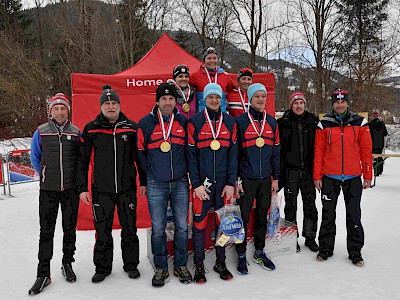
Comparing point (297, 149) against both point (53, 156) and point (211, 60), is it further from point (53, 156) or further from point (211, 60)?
point (53, 156)

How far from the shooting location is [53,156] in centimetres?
329

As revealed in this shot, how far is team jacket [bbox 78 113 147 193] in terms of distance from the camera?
3.32m

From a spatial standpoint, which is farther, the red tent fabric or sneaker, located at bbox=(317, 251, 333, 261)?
the red tent fabric

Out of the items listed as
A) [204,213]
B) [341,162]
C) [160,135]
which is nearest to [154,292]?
[204,213]

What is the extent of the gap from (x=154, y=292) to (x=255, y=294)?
0.98m

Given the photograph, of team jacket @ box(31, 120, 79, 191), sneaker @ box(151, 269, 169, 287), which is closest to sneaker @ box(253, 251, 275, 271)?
sneaker @ box(151, 269, 169, 287)

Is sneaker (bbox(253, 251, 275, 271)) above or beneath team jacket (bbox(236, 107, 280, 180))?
beneath

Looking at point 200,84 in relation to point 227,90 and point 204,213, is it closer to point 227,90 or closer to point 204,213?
point 227,90

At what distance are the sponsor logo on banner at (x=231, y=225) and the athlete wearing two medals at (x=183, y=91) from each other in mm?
1468

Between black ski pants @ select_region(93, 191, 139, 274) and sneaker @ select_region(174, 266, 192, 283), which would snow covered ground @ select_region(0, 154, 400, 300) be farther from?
black ski pants @ select_region(93, 191, 139, 274)

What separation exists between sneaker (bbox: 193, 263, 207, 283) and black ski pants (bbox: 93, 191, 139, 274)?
0.68 metres

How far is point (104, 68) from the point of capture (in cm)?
1812

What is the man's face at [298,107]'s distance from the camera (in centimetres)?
400

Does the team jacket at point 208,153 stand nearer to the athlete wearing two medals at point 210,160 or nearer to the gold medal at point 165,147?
the athlete wearing two medals at point 210,160
